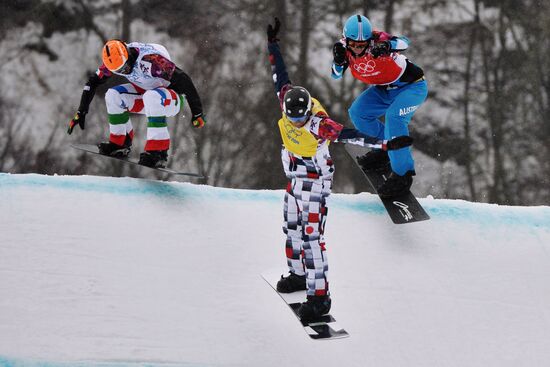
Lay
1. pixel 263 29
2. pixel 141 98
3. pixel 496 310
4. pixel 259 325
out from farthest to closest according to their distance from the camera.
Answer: pixel 263 29 < pixel 141 98 < pixel 496 310 < pixel 259 325

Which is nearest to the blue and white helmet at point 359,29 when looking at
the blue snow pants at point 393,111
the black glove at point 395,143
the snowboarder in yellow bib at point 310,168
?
the blue snow pants at point 393,111

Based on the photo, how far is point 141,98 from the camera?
10016mm

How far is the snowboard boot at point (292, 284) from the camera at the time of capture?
8.78 meters

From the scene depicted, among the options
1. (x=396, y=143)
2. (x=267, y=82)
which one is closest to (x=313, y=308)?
(x=396, y=143)

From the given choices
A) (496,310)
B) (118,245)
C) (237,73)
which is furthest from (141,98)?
(237,73)

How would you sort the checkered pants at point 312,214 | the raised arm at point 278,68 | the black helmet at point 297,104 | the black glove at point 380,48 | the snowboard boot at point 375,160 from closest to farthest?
the black helmet at point 297,104
the checkered pants at point 312,214
the raised arm at point 278,68
the black glove at point 380,48
the snowboard boot at point 375,160

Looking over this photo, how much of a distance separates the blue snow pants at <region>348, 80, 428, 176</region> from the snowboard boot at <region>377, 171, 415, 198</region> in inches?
1.9

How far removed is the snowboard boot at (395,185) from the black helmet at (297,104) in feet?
6.26

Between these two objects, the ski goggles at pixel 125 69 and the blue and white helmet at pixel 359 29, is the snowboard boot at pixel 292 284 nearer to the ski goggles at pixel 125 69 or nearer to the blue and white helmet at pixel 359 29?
the blue and white helmet at pixel 359 29

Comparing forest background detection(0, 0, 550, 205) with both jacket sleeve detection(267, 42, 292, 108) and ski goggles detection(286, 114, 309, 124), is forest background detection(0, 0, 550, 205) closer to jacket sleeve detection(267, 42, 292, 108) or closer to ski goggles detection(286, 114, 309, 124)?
jacket sleeve detection(267, 42, 292, 108)

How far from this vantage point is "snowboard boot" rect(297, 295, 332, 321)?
838 centimetres

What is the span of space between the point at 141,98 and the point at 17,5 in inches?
341

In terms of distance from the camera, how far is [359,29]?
30.1 feet

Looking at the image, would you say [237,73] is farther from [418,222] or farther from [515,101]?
[418,222]
